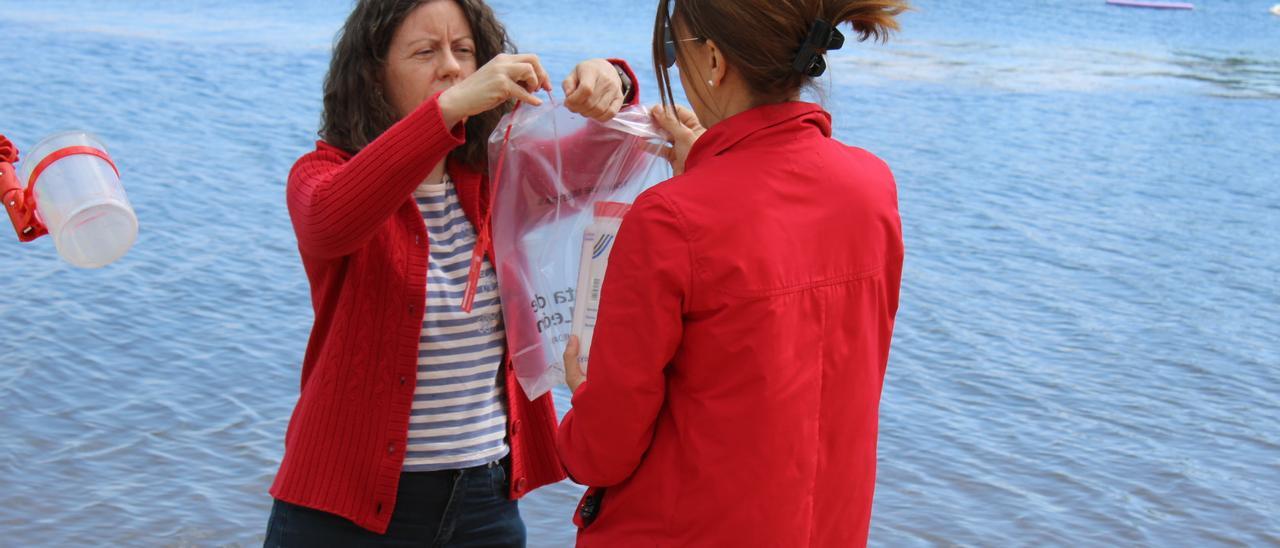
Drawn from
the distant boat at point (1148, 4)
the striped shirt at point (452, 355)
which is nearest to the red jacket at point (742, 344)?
the striped shirt at point (452, 355)

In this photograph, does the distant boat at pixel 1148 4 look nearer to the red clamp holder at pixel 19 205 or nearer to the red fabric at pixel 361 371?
the red fabric at pixel 361 371

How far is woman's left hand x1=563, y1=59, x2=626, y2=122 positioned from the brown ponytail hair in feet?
0.86

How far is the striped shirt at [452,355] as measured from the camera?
206 cm

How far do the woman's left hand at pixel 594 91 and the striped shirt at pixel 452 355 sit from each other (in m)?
0.29

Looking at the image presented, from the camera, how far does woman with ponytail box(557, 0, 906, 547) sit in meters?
1.53

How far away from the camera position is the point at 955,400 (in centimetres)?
571

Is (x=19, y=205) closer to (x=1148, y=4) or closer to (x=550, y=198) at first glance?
(x=550, y=198)

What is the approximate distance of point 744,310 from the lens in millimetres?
1532

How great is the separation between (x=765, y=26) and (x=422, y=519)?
97 centimetres

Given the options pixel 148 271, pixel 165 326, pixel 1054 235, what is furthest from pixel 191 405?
pixel 1054 235

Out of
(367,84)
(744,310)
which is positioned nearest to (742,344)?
(744,310)

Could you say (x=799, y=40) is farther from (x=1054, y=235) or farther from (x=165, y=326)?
(x=1054, y=235)

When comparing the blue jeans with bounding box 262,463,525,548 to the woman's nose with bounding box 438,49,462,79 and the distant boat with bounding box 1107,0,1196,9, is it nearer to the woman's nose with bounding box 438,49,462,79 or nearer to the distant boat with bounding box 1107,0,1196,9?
the woman's nose with bounding box 438,49,462,79

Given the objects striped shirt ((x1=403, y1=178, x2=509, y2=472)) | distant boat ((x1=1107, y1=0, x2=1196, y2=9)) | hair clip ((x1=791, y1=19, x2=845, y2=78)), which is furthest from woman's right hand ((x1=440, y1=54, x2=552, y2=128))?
distant boat ((x1=1107, y1=0, x2=1196, y2=9))
